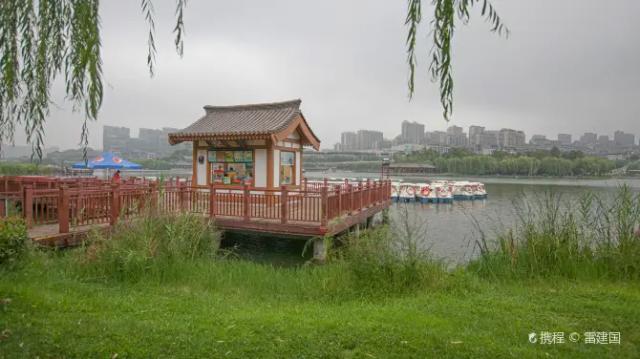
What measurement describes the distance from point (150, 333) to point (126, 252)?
265 centimetres

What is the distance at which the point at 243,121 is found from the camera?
12930 mm

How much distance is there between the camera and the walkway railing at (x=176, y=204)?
7.61 m

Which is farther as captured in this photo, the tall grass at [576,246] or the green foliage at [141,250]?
the tall grass at [576,246]

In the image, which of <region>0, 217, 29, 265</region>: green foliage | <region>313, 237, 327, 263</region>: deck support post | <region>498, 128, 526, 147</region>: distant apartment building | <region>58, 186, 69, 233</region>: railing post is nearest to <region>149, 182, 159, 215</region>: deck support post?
<region>58, 186, 69, 233</region>: railing post

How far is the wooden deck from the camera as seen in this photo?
7469 mm

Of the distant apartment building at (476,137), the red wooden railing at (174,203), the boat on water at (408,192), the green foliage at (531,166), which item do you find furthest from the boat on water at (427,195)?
the distant apartment building at (476,137)

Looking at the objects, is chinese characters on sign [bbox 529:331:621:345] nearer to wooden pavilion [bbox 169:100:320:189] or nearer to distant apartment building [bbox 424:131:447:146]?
wooden pavilion [bbox 169:100:320:189]

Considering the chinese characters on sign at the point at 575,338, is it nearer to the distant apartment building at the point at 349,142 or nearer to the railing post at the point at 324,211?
the railing post at the point at 324,211

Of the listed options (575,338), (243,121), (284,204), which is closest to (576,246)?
(575,338)

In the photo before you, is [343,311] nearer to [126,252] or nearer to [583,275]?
[126,252]

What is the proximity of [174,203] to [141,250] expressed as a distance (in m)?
4.04

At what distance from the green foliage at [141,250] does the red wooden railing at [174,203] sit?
479 millimetres

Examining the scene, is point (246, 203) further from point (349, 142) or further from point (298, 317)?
point (349, 142)

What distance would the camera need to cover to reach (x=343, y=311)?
14.4 ft
